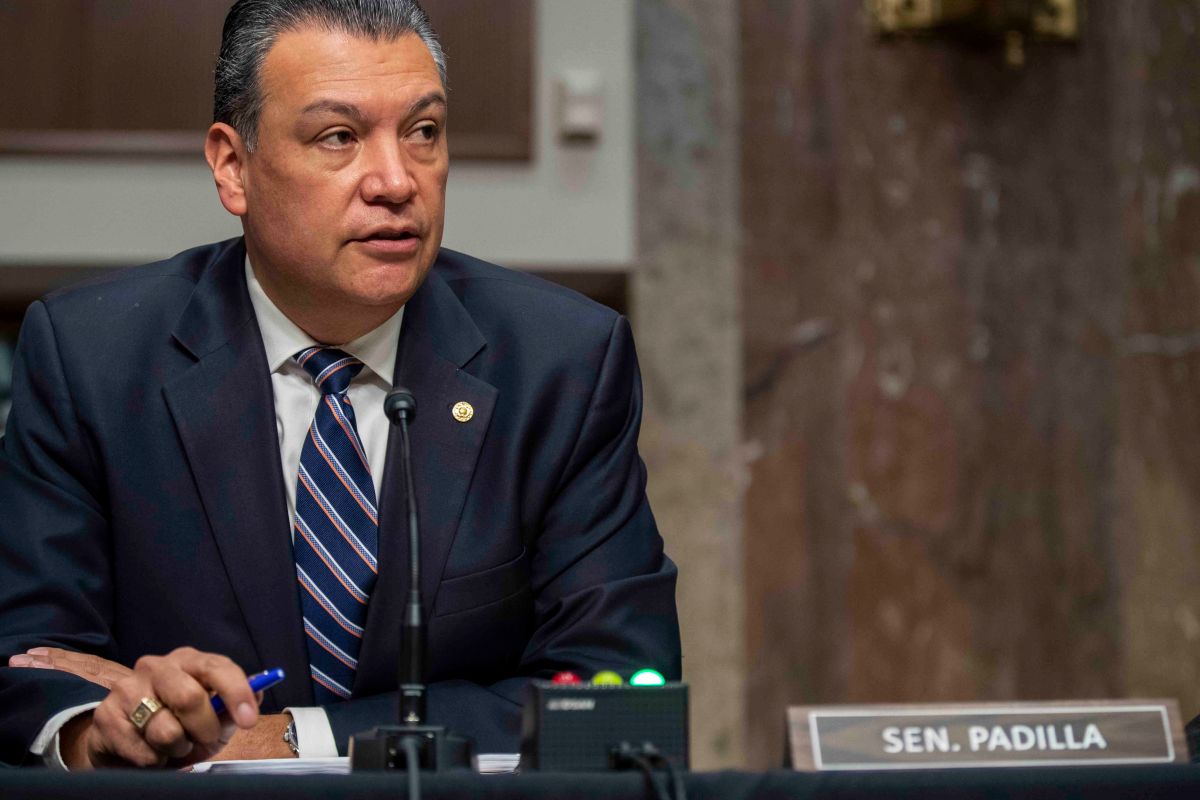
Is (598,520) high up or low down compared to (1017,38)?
down

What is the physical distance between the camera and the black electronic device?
1.13 meters

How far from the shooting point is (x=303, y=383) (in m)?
1.90

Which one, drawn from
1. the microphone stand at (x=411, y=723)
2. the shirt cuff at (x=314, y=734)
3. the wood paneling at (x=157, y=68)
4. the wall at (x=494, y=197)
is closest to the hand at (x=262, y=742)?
the shirt cuff at (x=314, y=734)

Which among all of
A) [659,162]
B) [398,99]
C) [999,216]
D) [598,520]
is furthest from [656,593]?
[999,216]

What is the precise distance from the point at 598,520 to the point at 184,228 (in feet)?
6.66

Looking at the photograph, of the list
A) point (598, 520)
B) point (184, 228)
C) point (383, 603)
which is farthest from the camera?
point (184, 228)

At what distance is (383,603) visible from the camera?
1750 millimetres

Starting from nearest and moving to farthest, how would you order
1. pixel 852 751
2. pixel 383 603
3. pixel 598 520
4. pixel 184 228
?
1. pixel 852 751
2. pixel 383 603
3. pixel 598 520
4. pixel 184 228

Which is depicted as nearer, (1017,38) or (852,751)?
(852,751)

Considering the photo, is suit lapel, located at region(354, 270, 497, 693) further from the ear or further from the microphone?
the microphone

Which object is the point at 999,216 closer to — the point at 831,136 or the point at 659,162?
the point at 831,136

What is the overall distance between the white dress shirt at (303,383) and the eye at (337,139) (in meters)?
0.25

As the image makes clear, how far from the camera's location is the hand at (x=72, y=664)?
63.3 inches

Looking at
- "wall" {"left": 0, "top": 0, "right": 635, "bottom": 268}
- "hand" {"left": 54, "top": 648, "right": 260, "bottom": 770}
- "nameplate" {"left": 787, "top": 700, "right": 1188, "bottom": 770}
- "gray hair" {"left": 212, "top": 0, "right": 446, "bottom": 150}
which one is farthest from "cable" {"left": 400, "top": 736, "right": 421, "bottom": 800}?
"wall" {"left": 0, "top": 0, "right": 635, "bottom": 268}
